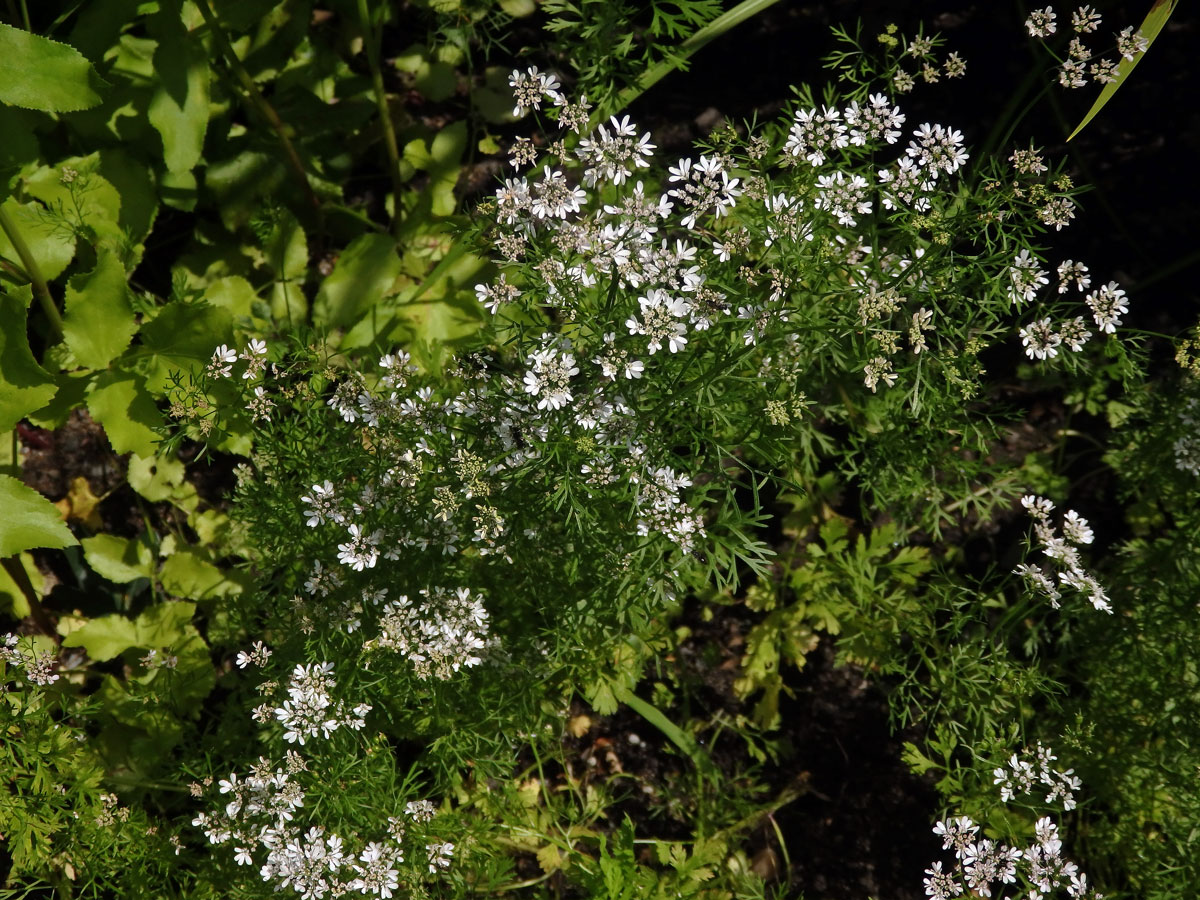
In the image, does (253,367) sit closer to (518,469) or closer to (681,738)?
(518,469)

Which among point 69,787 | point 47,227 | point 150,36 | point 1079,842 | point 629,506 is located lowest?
point 1079,842

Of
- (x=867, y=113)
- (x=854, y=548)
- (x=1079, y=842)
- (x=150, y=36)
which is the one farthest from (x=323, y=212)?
(x=1079, y=842)

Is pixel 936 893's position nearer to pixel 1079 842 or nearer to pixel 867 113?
pixel 1079 842

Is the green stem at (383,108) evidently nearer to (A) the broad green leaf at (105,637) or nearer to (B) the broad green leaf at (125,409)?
(B) the broad green leaf at (125,409)

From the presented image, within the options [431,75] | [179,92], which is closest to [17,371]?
[179,92]

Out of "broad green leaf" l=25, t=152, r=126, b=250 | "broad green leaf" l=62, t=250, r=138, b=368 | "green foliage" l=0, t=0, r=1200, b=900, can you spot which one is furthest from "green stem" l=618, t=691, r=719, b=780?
"broad green leaf" l=25, t=152, r=126, b=250
